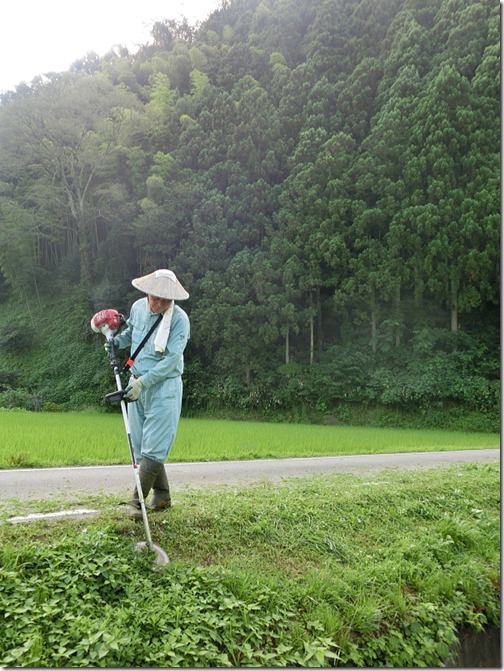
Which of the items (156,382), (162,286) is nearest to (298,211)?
(162,286)

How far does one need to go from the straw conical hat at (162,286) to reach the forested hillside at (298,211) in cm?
1583

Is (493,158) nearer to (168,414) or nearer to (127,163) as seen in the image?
(127,163)

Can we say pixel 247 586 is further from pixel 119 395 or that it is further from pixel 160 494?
pixel 119 395

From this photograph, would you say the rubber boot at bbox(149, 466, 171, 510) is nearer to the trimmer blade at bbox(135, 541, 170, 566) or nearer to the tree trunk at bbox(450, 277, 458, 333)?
the trimmer blade at bbox(135, 541, 170, 566)

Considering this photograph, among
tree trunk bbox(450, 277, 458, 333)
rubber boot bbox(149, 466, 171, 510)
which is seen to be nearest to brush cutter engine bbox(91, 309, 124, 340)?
rubber boot bbox(149, 466, 171, 510)

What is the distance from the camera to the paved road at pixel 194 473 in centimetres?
482

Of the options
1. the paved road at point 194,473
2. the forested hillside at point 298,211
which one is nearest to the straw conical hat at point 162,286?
the paved road at point 194,473

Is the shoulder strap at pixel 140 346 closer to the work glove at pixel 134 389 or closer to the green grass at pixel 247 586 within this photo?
the work glove at pixel 134 389

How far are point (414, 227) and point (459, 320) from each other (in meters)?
4.97

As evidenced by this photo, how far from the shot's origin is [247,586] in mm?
2932

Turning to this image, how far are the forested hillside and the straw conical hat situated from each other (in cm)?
1583

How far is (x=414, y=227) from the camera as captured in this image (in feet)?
61.2

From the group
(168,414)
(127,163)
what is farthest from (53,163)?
(168,414)

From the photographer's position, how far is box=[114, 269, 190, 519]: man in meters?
3.50
